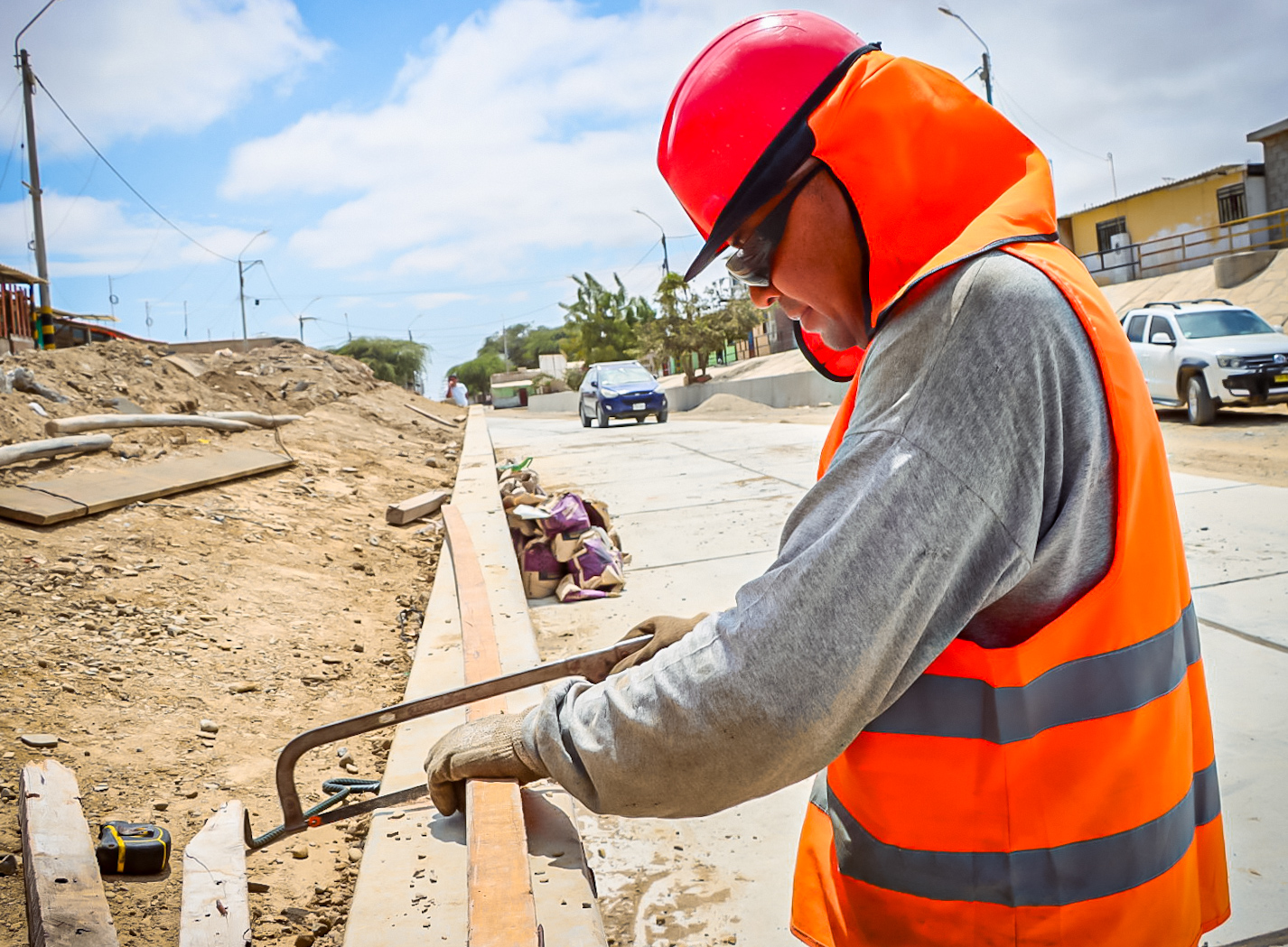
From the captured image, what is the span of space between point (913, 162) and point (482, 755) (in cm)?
115

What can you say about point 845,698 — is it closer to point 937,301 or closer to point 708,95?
point 937,301

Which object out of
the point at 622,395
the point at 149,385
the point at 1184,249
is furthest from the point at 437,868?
the point at 1184,249

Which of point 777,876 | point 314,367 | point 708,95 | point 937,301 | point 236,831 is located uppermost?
point 314,367

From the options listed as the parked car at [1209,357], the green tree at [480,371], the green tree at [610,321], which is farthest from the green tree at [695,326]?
the green tree at [480,371]

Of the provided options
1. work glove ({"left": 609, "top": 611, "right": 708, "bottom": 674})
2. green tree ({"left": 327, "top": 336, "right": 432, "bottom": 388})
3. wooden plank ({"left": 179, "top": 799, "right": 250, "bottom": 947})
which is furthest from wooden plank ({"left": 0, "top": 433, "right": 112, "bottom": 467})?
green tree ({"left": 327, "top": 336, "right": 432, "bottom": 388})

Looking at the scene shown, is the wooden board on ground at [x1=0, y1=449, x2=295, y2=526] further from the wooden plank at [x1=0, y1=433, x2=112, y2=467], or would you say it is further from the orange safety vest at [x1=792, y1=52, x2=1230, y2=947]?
the orange safety vest at [x1=792, y1=52, x2=1230, y2=947]

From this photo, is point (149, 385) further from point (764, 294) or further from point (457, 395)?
point (457, 395)

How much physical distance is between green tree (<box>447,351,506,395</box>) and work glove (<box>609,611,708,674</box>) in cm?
9134

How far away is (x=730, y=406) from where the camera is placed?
28312mm

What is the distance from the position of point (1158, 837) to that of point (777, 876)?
1718mm

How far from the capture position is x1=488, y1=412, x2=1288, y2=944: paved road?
7.91 ft

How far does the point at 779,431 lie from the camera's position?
14164 mm

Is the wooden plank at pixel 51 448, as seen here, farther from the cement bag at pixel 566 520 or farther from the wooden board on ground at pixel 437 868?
the wooden board on ground at pixel 437 868

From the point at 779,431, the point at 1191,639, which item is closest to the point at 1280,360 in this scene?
the point at 779,431
